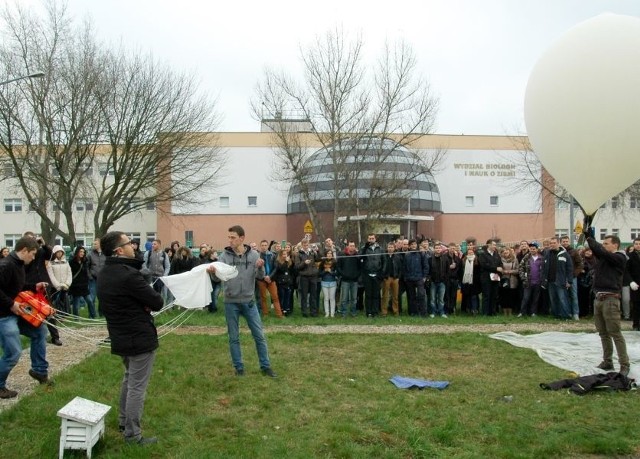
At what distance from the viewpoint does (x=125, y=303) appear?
17.7 feet

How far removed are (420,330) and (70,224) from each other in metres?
17.6

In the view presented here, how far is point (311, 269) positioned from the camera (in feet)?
48.8

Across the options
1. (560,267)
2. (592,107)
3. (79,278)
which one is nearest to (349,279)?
(560,267)

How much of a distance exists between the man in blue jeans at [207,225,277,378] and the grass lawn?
0.99 feet

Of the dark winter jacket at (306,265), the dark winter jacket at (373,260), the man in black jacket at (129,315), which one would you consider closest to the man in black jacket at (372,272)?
the dark winter jacket at (373,260)

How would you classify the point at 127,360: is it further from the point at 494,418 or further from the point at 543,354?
the point at 543,354

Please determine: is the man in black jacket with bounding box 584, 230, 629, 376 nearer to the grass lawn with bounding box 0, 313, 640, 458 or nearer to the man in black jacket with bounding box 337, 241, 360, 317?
the grass lawn with bounding box 0, 313, 640, 458

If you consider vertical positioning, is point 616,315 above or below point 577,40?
below

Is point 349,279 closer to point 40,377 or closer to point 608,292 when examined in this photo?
point 608,292

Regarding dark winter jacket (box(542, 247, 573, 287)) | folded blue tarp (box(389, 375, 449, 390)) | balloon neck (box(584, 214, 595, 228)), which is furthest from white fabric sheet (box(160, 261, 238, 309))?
dark winter jacket (box(542, 247, 573, 287))

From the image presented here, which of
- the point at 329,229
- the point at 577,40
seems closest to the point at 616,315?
the point at 577,40

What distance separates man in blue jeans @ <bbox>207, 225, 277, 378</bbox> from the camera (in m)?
7.89

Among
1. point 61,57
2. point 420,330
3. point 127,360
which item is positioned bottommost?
point 420,330

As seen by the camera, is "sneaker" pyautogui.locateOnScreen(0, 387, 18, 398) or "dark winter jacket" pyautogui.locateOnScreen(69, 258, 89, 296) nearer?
"sneaker" pyautogui.locateOnScreen(0, 387, 18, 398)
